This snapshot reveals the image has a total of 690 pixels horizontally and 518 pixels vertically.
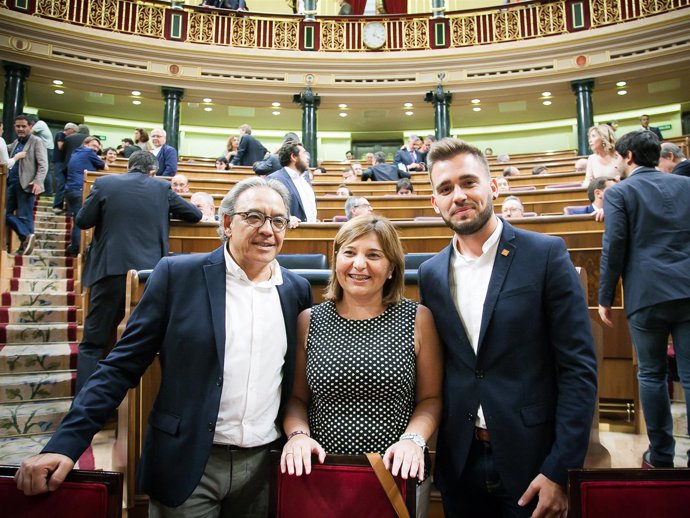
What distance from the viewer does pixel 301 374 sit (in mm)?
1085

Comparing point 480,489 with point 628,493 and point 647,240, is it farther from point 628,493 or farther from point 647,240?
point 647,240

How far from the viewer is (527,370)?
3.13 feet

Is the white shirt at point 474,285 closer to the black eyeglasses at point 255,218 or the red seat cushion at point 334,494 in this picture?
the red seat cushion at point 334,494

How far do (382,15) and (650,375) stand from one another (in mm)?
8588

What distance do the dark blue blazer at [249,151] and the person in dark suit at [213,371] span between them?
499 centimetres

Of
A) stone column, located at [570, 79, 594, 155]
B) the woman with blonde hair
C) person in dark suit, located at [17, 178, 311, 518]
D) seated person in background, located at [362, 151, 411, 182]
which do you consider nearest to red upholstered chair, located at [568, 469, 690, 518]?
person in dark suit, located at [17, 178, 311, 518]

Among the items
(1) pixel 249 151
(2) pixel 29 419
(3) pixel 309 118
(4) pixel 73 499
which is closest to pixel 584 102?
(3) pixel 309 118

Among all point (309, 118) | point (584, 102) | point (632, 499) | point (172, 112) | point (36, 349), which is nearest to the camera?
point (632, 499)

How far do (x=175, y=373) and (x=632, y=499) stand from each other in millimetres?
878

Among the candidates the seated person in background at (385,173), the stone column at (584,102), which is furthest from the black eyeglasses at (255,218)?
the stone column at (584,102)

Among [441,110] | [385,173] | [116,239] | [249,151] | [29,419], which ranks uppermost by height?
[441,110]

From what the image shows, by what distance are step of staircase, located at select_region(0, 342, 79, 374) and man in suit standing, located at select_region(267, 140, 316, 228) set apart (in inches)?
59.4

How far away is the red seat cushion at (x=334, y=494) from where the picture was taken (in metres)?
0.85

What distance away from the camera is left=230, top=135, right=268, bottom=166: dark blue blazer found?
5863 mm
